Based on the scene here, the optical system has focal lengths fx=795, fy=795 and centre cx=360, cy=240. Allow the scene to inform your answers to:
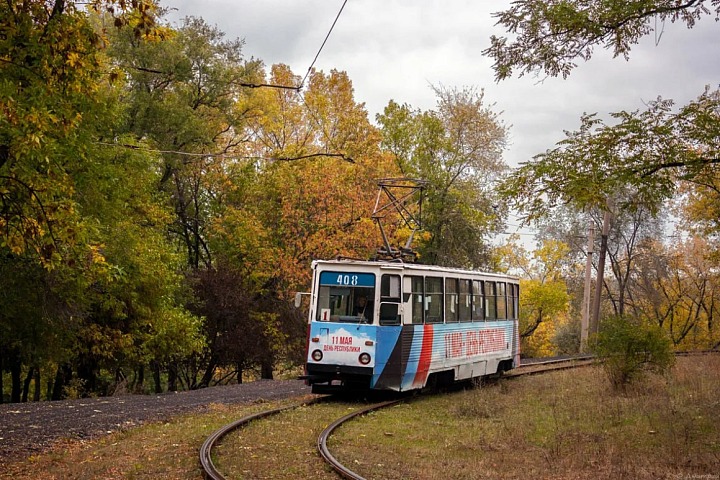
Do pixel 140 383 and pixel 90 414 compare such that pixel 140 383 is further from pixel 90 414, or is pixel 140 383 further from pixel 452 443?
pixel 452 443

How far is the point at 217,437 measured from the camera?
11.3 m

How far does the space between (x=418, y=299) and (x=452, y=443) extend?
6.15 meters

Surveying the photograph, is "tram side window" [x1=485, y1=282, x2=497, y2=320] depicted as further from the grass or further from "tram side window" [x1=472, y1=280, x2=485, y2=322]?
the grass

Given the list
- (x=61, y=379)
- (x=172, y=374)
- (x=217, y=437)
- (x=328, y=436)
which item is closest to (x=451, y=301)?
(x=328, y=436)

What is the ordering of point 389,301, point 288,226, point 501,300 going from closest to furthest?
→ point 389,301 < point 501,300 < point 288,226

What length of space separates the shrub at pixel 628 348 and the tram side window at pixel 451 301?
3339 millimetres

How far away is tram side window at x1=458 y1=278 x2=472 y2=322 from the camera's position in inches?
753

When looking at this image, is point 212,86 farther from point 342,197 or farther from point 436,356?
point 436,356

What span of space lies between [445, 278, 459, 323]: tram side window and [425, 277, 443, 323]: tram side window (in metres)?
0.30

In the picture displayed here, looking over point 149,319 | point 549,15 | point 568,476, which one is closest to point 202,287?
point 149,319

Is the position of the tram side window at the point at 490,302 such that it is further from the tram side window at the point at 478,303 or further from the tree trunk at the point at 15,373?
the tree trunk at the point at 15,373

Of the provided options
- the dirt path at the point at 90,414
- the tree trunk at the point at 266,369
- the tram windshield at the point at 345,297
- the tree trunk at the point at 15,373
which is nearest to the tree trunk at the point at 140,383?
the tree trunk at the point at 15,373

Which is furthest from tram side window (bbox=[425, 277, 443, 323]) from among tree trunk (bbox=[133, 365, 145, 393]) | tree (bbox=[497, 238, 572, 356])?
tree (bbox=[497, 238, 572, 356])

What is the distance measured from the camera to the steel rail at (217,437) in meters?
8.91
